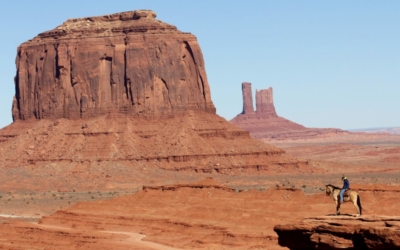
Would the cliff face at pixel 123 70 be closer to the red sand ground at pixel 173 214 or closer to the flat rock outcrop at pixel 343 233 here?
the red sand ground at pixel 173 214

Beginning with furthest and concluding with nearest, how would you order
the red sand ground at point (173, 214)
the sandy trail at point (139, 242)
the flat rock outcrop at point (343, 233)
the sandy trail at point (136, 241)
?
the red sand ground at point (173, 214), the sandy trail at point (139, 242), the sandy trail at point (136, 241), the flat rock outcrop at point (343, 233)

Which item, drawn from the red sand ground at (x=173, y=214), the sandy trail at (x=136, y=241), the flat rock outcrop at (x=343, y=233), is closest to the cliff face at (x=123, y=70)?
the red sand ground at (x=173, y=214)

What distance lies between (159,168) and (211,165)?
5.09m

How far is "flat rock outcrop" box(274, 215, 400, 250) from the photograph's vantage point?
23.1 metres

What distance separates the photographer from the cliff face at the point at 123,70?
10875 cm

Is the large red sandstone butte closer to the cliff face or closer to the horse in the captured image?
the cliff face

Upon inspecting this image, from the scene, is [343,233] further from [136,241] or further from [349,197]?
[136,241]

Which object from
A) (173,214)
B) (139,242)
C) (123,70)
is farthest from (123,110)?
(139,242)

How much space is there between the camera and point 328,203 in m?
53.5

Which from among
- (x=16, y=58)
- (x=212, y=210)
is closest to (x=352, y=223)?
(x=212, y=210)

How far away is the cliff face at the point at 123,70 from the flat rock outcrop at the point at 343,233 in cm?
8397

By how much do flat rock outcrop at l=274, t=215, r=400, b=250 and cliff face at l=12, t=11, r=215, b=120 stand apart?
8397cm

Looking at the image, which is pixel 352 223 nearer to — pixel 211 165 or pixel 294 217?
pixel 294 217

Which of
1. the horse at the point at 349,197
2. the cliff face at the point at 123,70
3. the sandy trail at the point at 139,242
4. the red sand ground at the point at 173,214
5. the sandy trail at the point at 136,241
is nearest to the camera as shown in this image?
the horse at the point at 349,197
